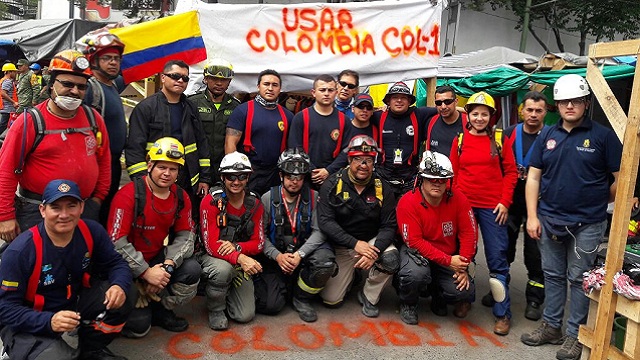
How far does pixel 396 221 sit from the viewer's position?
509 centimetres

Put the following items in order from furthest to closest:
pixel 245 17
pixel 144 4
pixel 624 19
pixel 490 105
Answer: pixel 144 4 < pixel 624 19 < pixel 245 17 < pixel 490 105

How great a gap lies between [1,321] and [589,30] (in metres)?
22.7

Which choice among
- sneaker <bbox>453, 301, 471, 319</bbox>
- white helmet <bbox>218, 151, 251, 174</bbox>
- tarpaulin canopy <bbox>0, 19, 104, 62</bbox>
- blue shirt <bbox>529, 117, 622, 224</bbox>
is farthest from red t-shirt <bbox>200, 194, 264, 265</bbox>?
tarpaulin canopy <bbox>0, 19, 104, 62</bbox>

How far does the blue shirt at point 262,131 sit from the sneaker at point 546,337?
9.53 ft

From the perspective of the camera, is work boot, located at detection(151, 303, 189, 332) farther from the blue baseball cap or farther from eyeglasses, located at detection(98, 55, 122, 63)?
eyeglasses, located at detection(98, 55, 122, 63)

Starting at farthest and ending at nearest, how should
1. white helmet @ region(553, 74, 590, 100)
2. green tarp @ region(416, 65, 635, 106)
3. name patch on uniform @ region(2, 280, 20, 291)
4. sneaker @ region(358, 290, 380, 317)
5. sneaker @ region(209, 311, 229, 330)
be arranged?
green tarp @ region(416, 65, 635, 106) → sneaker @ region(358, 290, 380, 317) → sneaker @ region(209, 311, 229, 330) → white helmet @ region(553, 74, 590, 100) → name patch on uniform @ region(2, 280, 20, 291)

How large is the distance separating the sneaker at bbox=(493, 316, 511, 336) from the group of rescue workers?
26mm

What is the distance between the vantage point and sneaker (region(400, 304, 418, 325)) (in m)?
4.91

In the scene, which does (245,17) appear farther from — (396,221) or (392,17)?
(396,221)

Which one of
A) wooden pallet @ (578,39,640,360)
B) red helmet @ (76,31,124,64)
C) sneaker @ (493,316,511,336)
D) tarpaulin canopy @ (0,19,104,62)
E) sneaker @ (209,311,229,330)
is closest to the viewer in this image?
wooden pallet @ (578,39,640,360)

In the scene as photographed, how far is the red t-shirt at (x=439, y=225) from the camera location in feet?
15.8

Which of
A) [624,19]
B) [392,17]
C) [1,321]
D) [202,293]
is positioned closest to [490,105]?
[392,17]

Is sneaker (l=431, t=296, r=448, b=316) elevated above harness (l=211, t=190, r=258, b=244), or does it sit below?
below

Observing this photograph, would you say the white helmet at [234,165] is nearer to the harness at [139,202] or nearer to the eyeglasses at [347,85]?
the harness at [139,202]
